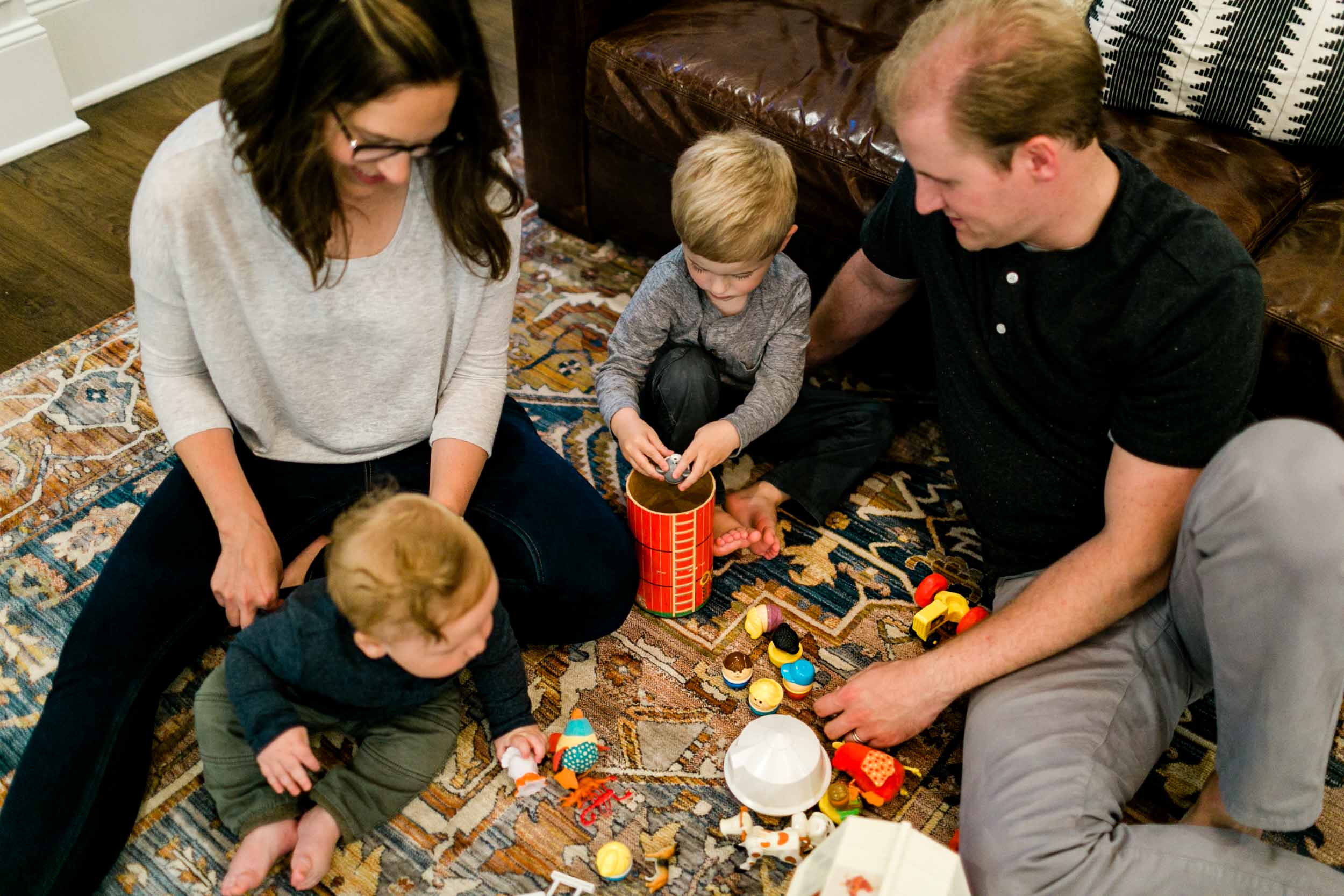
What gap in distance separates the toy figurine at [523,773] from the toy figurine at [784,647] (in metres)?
0.37

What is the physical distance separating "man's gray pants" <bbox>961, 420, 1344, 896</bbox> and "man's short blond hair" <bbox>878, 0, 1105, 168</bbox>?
401mm

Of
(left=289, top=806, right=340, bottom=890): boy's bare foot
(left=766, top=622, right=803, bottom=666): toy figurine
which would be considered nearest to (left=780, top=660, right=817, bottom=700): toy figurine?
(left=766, top=622, right=803, bottom=666): toy figurine

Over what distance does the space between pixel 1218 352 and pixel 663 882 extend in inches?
34.5

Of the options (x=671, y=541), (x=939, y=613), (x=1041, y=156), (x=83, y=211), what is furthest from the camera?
(x=83, y=211)

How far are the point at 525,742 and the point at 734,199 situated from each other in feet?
2.45

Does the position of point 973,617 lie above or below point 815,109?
below

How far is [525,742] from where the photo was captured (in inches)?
55.0

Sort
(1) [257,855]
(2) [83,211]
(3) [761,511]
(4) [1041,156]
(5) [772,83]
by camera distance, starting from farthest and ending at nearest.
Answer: (2) [83,211], (5) [772,83], (3) [761,511], (1) [257,855], (4) [1041,156]

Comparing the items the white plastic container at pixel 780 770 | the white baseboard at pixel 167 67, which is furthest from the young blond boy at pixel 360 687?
the white baseboard at pixel 167 67

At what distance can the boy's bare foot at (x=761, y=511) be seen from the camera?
1678mm

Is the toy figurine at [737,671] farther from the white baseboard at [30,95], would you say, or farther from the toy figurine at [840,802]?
the white baseboard at [30,95]

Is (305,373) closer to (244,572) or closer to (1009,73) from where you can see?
(244,572)

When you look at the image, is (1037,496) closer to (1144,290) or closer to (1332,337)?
(1144,290)

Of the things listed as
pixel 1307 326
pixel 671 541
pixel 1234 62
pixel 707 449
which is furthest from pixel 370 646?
pixel 1234 62
